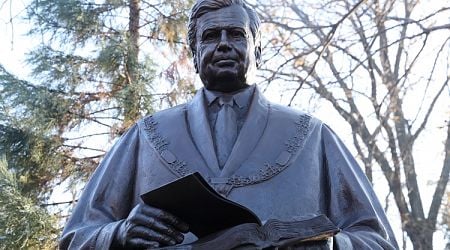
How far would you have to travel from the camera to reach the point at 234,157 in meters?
3.17

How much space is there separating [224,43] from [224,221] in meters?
0.85

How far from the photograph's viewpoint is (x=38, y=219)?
10031 millimetres

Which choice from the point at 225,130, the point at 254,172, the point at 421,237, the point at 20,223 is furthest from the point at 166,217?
the point at 421,237

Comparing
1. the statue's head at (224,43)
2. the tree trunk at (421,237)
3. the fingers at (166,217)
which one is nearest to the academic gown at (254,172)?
the statue's head at (224,43)

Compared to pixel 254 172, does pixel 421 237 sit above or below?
below

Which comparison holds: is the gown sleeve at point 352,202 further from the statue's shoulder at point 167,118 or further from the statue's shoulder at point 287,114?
the statue's shoulder at point 167,118

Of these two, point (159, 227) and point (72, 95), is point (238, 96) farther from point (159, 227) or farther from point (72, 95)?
point (72, 95)

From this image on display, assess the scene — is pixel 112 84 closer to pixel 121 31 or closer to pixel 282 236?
pixel 121 31

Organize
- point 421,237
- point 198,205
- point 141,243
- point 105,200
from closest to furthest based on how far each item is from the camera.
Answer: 1. point 198,205
2. point 141,243
3. point 105,200
4. point 421,237

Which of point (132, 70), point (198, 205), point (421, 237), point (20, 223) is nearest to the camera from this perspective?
point (198, 205)

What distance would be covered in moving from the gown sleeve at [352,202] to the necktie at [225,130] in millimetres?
361

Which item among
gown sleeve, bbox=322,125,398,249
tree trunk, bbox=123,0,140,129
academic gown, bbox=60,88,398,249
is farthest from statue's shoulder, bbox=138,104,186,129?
tree trunk, bbox=123,0,140,129

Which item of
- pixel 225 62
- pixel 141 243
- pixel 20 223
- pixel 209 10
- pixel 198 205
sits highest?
pixel 209 10

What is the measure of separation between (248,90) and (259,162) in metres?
0.42
